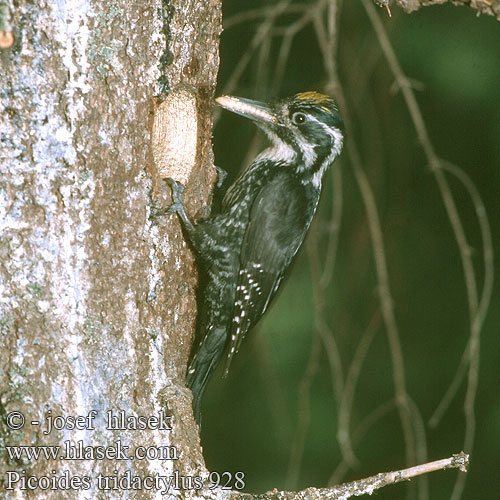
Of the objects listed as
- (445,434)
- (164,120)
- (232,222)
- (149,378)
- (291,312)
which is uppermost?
(164,120)

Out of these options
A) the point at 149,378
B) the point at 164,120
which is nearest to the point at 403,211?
the point at 164,120

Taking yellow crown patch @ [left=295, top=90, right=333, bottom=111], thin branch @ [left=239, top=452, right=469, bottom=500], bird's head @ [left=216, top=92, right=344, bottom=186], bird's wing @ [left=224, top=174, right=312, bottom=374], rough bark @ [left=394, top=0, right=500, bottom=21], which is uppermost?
rough bark @ [left=394, top=0, right=500, bottom=21]

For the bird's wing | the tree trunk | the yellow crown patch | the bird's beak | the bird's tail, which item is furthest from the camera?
the yellow crown patch

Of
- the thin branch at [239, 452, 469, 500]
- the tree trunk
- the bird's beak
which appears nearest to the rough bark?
the tree trunk

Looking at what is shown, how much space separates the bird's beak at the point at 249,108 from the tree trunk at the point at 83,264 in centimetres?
56

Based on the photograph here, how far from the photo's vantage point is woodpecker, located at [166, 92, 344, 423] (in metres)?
2.34

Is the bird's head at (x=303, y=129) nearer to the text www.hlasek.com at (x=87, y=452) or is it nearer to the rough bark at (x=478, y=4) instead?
the rough bark at (x=478, y=4)

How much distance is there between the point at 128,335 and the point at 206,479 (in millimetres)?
414

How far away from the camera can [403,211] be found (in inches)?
116

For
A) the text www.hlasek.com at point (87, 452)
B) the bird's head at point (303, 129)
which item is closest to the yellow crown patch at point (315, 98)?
the bird's head at point (303, 129)

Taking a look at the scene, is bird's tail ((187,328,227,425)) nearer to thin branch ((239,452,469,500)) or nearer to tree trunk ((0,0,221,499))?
tree trunk ((0,0,221,499))

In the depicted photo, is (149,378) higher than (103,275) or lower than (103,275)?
lower

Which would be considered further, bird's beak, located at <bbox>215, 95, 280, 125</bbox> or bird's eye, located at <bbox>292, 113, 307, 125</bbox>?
bird's eye, located at <bbox>292, 113, 307, 125</bbox>

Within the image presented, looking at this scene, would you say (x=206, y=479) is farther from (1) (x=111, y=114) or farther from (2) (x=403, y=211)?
(2) (x=403, y=211)
